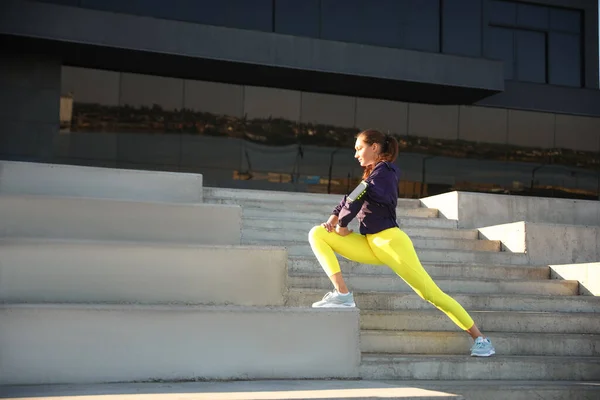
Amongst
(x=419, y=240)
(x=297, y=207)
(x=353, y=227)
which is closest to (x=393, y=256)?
(x=419, y=240)

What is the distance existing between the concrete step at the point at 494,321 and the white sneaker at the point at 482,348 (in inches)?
26.4

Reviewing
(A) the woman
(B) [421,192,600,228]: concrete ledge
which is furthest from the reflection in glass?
(A) the woman

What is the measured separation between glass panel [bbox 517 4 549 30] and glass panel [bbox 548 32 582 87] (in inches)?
15.0

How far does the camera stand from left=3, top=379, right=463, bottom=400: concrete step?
13.7 ft

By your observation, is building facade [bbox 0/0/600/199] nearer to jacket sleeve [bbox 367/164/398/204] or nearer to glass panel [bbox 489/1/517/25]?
glass panel [bbox 489/1/517/25]

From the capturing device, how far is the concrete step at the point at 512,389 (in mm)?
5043

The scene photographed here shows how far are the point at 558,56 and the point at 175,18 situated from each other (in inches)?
370

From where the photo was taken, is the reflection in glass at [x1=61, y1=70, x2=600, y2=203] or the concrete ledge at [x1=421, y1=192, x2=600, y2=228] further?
the reflection in glass at [x1=61, y1=70, x2=600, y2=203]

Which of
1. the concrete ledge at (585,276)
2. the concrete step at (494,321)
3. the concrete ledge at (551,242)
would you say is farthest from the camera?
the concrete ledge at (551,242)

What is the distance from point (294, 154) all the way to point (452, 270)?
879 centimetres

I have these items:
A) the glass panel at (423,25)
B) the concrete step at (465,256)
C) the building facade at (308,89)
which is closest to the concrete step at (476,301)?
the concrete step at (465,256)

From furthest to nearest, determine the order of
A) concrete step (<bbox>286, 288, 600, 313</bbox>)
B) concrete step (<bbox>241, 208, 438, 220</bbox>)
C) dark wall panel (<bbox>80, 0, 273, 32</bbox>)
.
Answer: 1. dark wall panel (<bbox>80, 0, 273, 32</bbox>)
2. concrete step (<bbox>241, 208, 438, 220</bbox>)
3. concrete step (<bbox>286, 288, 600, 313</bbox>)

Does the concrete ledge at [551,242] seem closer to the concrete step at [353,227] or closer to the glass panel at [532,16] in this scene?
the concrete step at [353,227]

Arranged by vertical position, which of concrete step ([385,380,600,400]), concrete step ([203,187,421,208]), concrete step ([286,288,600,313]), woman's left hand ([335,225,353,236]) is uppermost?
concrete step ([203,187,421,208])
